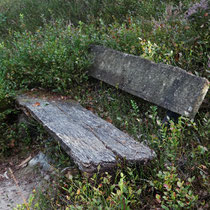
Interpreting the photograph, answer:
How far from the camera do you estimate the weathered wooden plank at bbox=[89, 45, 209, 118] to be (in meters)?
3.26

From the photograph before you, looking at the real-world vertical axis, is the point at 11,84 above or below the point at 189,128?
below

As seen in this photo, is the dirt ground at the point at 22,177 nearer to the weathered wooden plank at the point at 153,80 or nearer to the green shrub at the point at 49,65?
the green shrub at the point at 49,65

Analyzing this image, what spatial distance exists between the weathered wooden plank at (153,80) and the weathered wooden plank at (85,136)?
67 cm

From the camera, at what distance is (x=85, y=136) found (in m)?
3.43

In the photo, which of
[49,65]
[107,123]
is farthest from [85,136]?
[49,65]

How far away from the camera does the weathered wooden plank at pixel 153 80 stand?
326 centimetres

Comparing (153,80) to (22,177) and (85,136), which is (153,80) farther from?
(22,177)

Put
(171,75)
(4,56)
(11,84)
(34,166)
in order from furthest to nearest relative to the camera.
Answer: (4,56) → (11,84) → (34,166) → (171,75)

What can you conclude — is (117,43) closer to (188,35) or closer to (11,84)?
(188,35)

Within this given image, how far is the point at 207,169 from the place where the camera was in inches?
105

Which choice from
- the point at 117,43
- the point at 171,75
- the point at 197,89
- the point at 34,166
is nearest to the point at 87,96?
the point at 117,43

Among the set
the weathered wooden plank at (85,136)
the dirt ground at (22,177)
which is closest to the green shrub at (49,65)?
the weathered wooden plank at (85,136)

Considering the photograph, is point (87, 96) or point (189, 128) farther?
point (87, 96)

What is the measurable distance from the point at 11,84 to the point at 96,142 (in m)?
2.56
